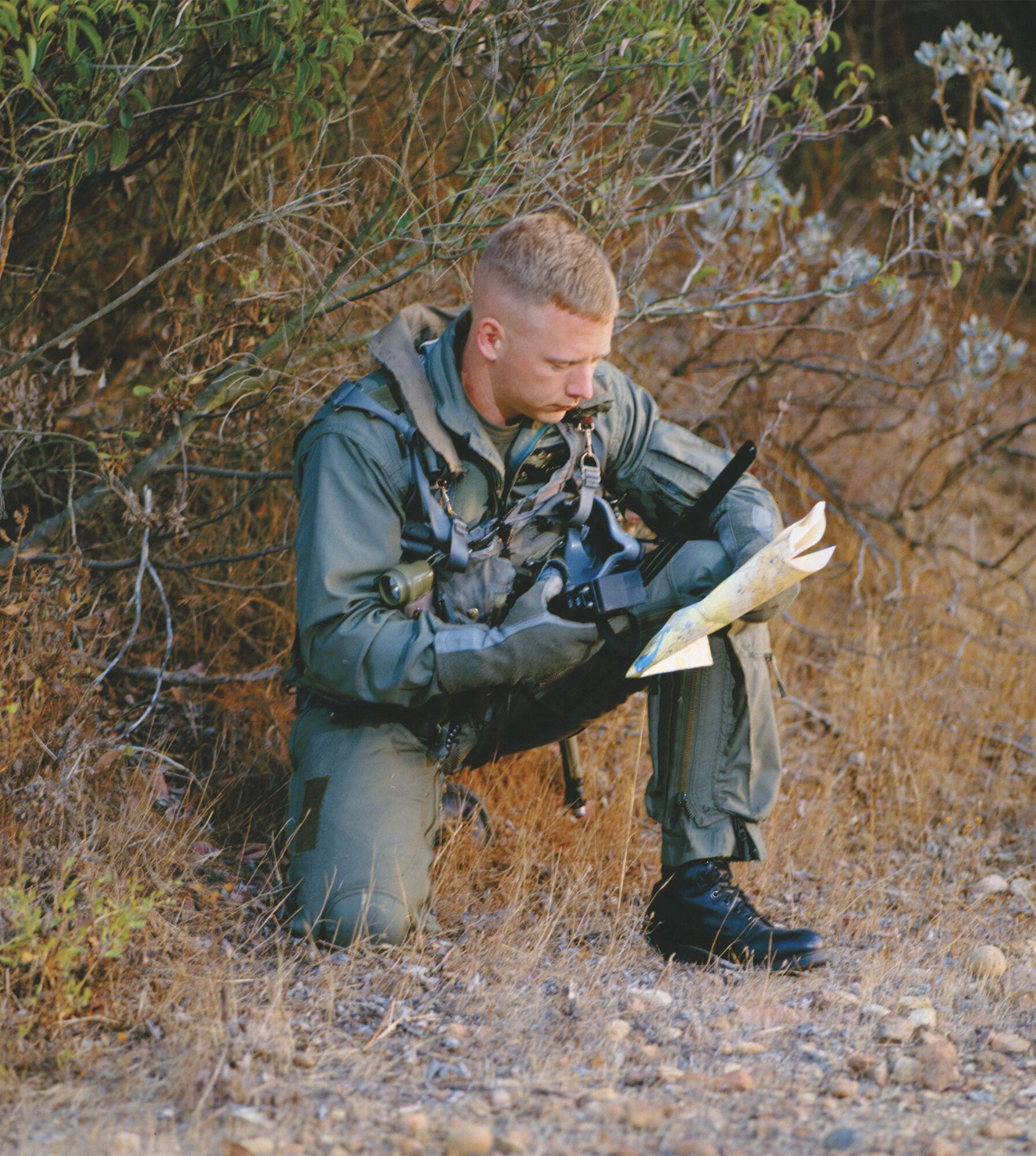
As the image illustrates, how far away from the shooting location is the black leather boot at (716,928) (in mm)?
3145

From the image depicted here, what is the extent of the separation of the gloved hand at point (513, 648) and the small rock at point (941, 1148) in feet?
4.45

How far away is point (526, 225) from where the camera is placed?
326 centimetres

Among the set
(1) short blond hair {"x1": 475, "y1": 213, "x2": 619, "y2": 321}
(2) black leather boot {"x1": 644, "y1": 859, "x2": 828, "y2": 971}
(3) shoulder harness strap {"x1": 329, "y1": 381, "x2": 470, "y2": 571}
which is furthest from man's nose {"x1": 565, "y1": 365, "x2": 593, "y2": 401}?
(2) black leather boot {"x1": 644, "y1": 859, "x2": 828, "y2": 971}

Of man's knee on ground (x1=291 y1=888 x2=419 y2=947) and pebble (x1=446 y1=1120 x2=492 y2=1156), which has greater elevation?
pebble (x1=446 y1=1120 x2=492 y2=1156)

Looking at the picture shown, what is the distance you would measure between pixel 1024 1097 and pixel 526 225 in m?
2.40

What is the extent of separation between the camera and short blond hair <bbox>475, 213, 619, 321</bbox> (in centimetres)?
316

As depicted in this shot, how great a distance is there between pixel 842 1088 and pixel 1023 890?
1.75 m

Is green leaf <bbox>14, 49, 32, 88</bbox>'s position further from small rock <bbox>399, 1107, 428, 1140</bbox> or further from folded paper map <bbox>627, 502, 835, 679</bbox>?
small rock <bbox>399, 1107, 428, 1140</bbox>

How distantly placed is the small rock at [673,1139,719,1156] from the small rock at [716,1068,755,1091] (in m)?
0.27

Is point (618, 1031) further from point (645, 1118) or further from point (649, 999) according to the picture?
point (645, 1118)

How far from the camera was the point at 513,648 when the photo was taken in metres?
3.01

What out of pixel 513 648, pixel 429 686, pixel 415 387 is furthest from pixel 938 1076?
pixel 415 387

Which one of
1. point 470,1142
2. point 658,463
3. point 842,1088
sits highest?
point 658,463

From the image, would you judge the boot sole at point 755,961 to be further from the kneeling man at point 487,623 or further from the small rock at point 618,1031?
the small rock at point 618,1031
